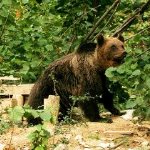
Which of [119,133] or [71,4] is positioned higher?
[71,4]

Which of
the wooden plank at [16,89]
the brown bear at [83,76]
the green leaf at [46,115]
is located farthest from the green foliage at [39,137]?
the wooden plank at [16,89]

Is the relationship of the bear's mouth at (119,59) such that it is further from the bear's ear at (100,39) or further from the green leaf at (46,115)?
the green leaf at (46,115)

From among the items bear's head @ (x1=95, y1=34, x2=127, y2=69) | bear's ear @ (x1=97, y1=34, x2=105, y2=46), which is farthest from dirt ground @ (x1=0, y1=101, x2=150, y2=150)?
bear's ear @ (x1=97, y1=34, x2=105, y2=46)

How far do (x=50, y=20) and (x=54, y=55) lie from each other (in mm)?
1021

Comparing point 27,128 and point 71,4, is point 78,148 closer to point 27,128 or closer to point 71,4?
point 27,128

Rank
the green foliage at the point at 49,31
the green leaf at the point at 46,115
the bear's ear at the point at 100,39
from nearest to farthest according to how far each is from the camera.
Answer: the green leaf at the point at 46,115, the bear's ear at the point at 100,39, the green foliage at the point at 49,31

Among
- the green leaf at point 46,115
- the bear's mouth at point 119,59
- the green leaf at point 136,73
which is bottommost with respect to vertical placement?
the green leaf at point 46,115

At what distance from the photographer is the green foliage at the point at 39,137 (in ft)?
16.8

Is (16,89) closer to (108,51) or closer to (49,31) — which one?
(108,51)

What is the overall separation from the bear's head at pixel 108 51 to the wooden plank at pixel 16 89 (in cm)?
134

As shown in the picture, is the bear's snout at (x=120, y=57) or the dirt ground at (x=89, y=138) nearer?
the dirt ground at (x=89, y=138)

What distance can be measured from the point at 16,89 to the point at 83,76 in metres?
1.15

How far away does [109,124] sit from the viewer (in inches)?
284

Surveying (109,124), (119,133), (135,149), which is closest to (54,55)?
(109,124)
